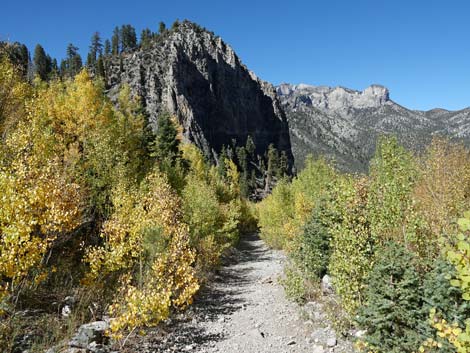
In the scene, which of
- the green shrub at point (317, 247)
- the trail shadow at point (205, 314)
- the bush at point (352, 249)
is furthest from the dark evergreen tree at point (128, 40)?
the bush at point (352, 249)

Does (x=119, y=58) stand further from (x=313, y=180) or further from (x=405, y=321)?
(x=405, y=321)

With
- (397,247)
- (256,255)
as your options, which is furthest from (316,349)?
(256,255)

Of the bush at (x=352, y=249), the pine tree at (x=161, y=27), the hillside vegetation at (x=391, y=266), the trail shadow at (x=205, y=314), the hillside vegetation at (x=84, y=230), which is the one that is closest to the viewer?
the hillside vegetation at (x=391, y=266)

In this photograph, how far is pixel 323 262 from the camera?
1709 centimetres

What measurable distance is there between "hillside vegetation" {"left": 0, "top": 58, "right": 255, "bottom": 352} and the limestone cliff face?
233ft

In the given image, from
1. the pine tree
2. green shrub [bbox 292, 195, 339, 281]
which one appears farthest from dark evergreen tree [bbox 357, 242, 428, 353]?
the pine tree

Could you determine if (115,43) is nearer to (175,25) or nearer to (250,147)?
(175,25)

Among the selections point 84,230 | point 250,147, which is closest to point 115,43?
point 250,147

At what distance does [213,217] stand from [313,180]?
10453mm

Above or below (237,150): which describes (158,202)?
below

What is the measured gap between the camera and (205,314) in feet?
49.8

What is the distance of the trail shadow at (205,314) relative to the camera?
11662mm

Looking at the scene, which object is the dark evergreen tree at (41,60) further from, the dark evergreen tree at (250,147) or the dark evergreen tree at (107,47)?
the dark evergreen tree at (250,147)

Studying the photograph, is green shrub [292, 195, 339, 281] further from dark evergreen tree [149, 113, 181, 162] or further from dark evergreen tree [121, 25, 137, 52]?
dark evergreen tree [121, 25, 137, 52]
